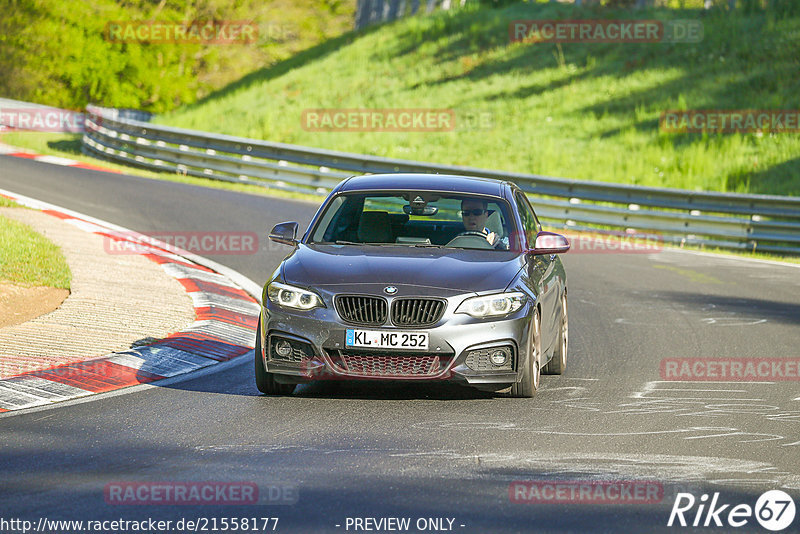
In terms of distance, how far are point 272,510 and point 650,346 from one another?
21.1 feet

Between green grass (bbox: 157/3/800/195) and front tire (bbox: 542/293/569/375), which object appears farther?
green grass (bbox: 157/3/800/195)

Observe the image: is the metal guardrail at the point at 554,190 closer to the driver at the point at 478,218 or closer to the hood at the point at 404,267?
the driver at the point at 478,218

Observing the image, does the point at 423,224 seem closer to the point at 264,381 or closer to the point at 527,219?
the point at 527,219

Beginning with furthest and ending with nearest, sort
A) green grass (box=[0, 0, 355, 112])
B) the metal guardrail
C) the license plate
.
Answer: green grass (box=[0, 0, 355, 112])
the metal guardrail
the license plate

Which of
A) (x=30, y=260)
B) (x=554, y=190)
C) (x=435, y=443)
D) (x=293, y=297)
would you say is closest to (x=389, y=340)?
(x=293, y=297)

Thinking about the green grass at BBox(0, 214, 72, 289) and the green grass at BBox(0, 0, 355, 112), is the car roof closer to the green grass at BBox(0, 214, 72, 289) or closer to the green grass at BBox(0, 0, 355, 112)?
the green grass at BBox(0, 214, 72, 289)

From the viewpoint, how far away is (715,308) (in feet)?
45.9

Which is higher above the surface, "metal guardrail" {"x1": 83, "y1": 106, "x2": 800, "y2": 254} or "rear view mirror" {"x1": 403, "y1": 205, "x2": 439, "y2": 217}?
"rear view mirror" {"x1": 403, "y1": 205, "x2": 439, "y2": 217}

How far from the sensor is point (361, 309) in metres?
8.11

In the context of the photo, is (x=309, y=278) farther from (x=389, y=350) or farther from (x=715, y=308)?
(x=715, y=308)

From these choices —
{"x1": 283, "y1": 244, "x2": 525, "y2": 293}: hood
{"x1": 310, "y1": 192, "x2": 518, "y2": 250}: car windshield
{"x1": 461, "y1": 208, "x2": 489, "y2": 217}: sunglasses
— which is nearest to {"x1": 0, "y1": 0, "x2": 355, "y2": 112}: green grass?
{"x1": 310, "y1": 192, "x2": 518, "y2": 250}: car windshield

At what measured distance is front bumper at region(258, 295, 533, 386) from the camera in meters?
8.03

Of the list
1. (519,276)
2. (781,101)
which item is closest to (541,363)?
(519,276)

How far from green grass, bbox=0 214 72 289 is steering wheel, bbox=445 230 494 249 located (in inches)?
197
